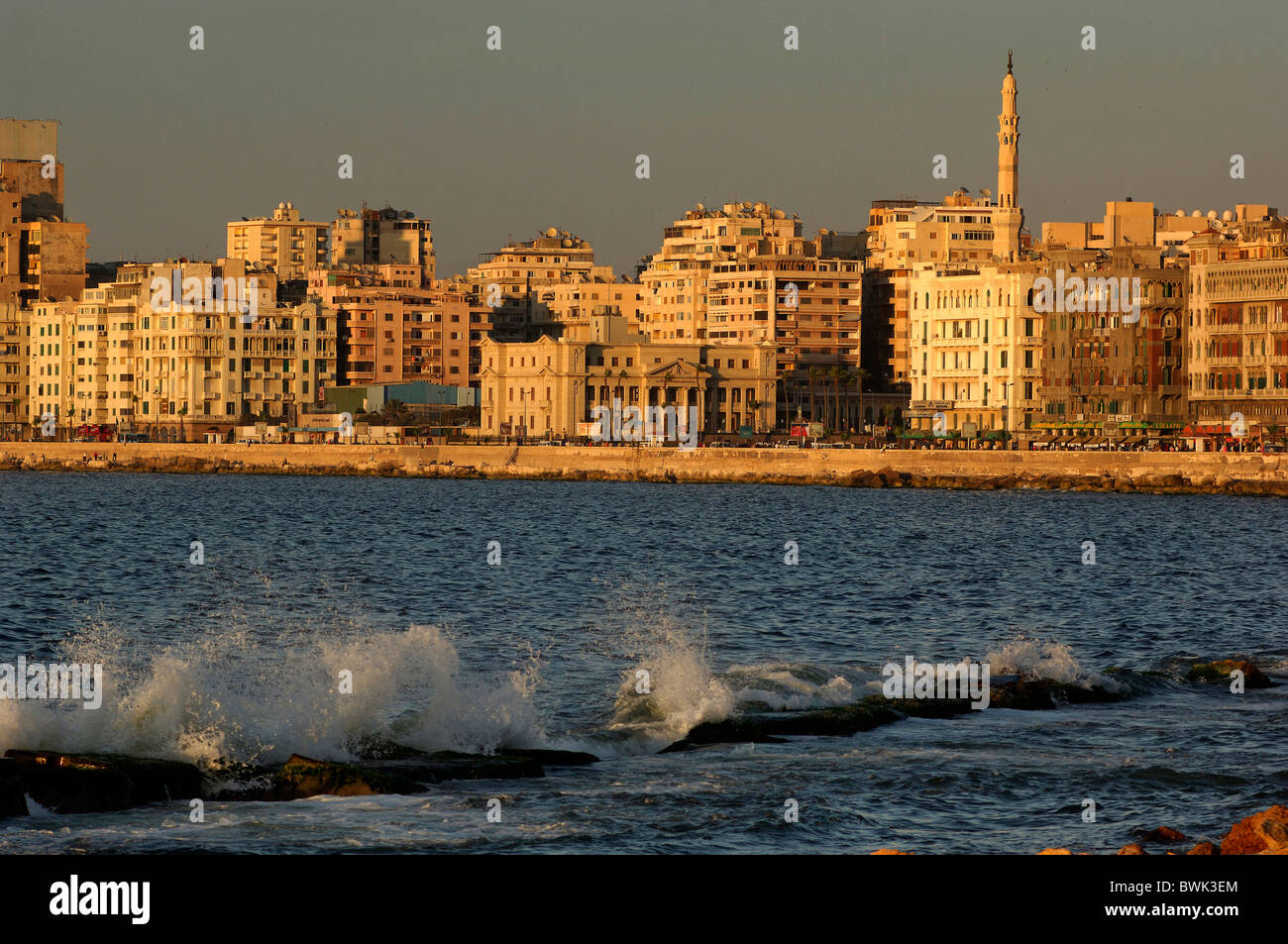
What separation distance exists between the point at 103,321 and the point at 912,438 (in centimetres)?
8634

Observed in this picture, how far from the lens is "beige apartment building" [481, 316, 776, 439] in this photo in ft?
598

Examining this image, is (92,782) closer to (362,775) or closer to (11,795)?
(11,795)

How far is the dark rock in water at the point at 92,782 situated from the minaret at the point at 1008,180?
15605 cm

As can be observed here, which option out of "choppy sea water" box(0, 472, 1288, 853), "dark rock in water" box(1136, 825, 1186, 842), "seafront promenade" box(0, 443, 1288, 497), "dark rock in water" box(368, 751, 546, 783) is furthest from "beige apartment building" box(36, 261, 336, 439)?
"dark rock in water" box(1136, 825, 1186, 842)

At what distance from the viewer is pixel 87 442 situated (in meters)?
164

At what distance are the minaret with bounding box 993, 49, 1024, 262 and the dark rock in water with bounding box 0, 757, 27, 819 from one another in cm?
15711

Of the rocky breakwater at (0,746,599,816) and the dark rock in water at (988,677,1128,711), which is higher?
the rocky breakwater at (0,746,599,816)

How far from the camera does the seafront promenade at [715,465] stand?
116188mm
